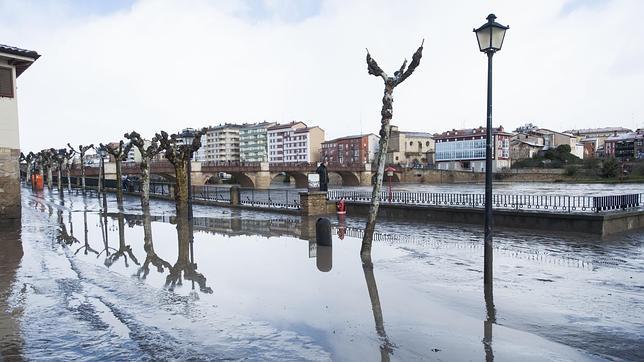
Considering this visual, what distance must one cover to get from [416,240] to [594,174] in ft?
270

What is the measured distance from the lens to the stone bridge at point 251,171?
208ft

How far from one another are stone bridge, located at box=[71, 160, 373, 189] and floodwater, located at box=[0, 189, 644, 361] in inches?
2057

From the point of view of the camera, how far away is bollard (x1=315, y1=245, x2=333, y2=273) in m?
9.64

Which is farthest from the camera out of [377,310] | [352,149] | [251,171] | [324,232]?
[352,149]

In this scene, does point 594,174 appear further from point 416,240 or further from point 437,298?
point 437,298

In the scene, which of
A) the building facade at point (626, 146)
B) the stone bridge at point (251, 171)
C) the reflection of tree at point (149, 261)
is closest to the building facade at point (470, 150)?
the building facade at point (626, 146)

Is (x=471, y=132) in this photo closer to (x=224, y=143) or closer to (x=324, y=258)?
(x=224, y=143)

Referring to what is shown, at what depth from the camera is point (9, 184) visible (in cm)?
1917

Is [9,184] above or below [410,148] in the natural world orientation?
below

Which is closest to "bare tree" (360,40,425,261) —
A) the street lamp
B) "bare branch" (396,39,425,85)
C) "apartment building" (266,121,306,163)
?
"bare branch" (396,39,425,85)

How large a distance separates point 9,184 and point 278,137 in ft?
398

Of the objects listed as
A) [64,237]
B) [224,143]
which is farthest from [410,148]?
[64,237]

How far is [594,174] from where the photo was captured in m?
81.4

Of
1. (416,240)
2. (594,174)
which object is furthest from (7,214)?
(594,174)
